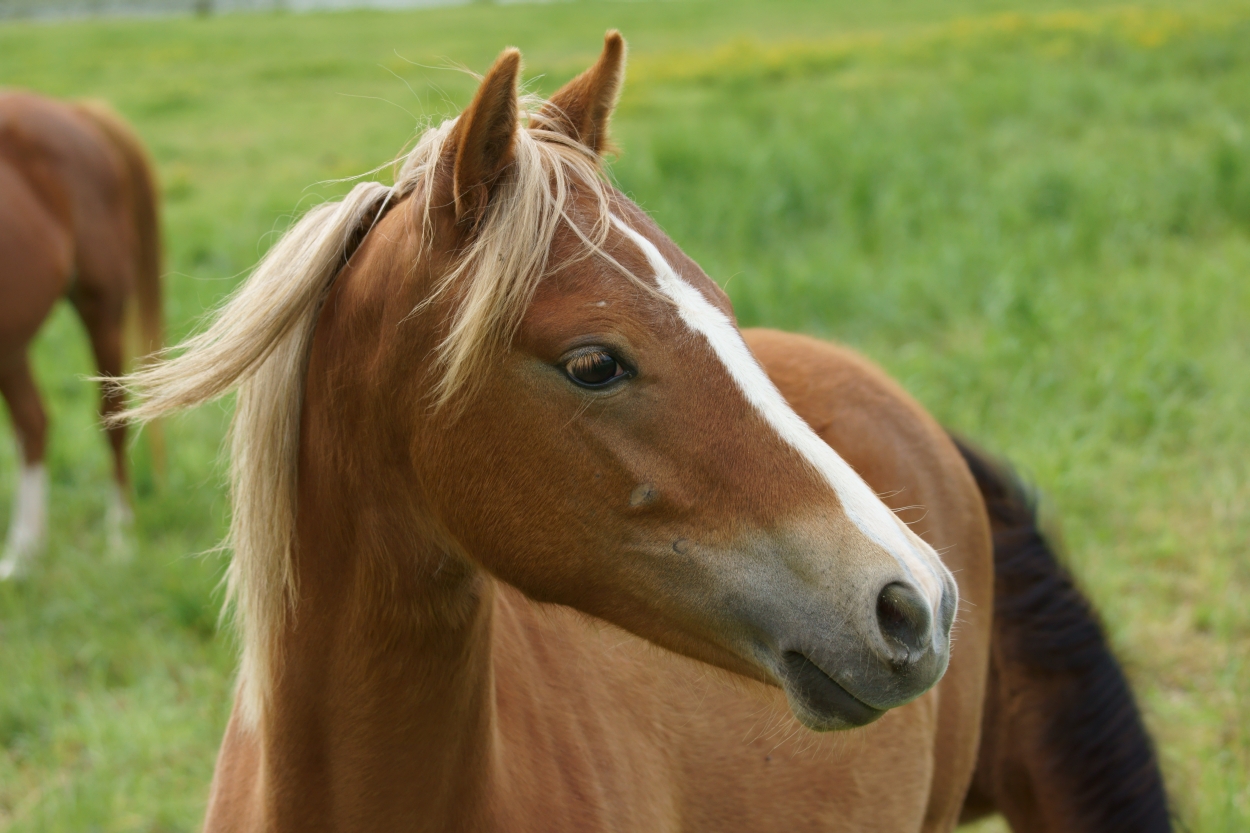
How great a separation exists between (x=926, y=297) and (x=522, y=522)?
5.11 metres

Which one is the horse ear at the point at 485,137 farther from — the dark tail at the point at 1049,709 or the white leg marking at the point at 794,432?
the dark tail at the point at 1049,709

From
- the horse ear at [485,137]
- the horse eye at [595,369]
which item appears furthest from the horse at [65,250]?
the horse eye at [595,369]

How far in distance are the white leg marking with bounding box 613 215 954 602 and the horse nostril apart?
20 millimetres

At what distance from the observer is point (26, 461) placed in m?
4.83

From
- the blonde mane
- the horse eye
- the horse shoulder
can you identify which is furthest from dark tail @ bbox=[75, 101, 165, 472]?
the horse eye

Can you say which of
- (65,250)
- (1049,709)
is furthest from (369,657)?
(65,250)

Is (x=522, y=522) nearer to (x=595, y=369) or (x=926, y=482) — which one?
(x=595, y=369)

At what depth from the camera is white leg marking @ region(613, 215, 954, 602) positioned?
124 centimetres

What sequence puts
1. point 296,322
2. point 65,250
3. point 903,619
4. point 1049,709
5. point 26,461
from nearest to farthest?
point 903,619 → point 296,322 → point 1049,709 → point 26,461 → point 65,250

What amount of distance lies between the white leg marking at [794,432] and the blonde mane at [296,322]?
0.24ft

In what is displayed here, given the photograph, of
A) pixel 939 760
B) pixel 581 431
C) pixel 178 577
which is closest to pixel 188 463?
pixel 178 577

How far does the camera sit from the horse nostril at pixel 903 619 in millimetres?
1209

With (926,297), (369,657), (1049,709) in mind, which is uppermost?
(369,657)

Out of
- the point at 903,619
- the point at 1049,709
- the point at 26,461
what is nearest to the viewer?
the point at 903,619
